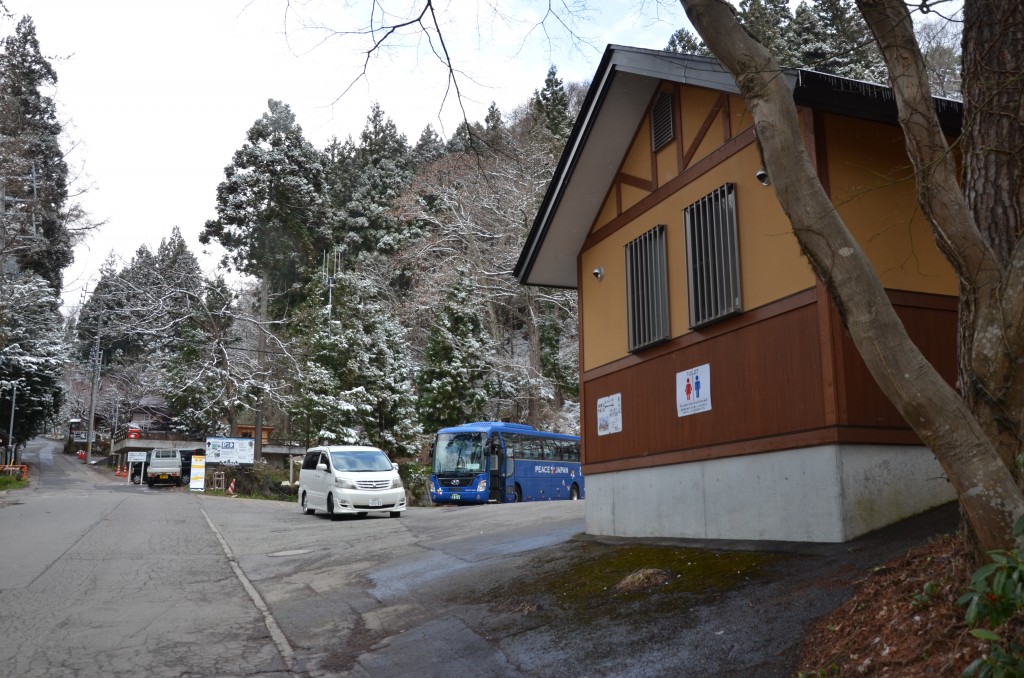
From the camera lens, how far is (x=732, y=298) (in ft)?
33.4

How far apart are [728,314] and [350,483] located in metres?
14.1

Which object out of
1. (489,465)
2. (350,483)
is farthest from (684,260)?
(489,465)

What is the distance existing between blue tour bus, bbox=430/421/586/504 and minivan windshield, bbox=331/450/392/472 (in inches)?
286

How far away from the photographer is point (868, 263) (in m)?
4.79

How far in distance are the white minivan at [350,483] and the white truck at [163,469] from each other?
28.0 meters

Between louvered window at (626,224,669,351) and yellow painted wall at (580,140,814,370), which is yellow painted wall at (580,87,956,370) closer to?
yellow painted wall at (580,140,814,370)

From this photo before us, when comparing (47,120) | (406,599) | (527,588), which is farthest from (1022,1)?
(47,120)

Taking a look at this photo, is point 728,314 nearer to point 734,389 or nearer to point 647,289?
point 734,389

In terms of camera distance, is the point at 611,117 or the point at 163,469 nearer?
the point at 611,117

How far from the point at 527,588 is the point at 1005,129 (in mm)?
6544

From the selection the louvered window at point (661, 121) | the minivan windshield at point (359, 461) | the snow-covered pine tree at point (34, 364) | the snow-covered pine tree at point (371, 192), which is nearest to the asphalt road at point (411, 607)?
the louvered window at point (661, 121)

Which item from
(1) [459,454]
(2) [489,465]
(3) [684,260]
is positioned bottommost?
(2) [489,465]

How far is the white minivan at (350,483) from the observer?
21.6 m

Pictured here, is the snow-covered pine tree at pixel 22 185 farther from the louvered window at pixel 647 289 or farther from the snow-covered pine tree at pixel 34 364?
the louvered window at pixel 647 289
